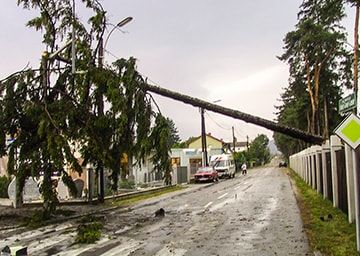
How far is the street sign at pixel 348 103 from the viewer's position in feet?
23.8

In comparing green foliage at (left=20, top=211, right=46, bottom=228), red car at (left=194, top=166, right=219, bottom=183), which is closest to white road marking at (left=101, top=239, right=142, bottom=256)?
green foliage at (left=20, top=211, right=46, bottom=228)

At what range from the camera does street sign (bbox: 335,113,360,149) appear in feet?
24.2

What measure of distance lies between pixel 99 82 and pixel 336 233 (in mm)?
9260

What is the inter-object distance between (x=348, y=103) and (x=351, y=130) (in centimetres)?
52

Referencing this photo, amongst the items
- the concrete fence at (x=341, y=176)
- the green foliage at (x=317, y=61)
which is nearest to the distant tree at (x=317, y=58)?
the green foliage at (x=317, y=61)

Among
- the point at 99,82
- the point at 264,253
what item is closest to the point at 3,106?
the point at 99,82

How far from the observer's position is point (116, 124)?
14461 mm

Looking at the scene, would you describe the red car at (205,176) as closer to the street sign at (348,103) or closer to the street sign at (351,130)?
the street sign at (348,103)

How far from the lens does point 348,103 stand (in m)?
7.49

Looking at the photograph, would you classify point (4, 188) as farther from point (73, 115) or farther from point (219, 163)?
point (219, 163)

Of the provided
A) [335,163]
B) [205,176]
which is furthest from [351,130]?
[205,176]

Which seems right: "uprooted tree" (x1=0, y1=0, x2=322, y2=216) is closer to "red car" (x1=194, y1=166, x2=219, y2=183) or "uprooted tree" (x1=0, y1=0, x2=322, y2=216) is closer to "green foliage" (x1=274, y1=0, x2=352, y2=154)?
"green foliage" (x1=274, y1=0, x2=352, y2=154)

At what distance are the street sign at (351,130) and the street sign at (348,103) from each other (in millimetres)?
158

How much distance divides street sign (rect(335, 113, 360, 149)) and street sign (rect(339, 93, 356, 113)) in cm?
16
